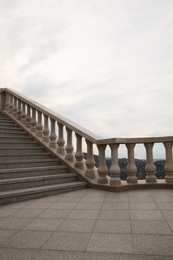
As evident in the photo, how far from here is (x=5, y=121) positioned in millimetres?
9859

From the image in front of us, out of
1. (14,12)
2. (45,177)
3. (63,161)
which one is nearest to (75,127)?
(63,161)

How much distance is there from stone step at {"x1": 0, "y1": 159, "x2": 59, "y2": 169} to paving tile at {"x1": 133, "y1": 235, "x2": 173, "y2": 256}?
13.3ft

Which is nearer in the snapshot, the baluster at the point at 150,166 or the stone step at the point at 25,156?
the baluster at the point at 150,166

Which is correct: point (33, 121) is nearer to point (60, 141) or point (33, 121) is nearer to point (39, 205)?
point (60, 141)

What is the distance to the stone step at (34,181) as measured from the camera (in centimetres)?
491

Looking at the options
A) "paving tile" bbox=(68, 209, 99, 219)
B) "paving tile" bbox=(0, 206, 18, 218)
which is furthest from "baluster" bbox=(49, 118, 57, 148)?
"paving tile" bbox=(68, 209, 99, 219)

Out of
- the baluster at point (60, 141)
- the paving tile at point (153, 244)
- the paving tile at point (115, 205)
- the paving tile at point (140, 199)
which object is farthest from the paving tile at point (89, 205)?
the baluster at point (60, 141)

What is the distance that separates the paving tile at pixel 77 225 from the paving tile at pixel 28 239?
0.27 metres

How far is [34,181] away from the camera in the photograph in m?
5.39

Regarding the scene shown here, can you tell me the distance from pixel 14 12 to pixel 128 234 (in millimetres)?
6722

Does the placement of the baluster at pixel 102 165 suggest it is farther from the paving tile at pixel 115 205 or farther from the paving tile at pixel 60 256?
the paving tile at pixel 60 256

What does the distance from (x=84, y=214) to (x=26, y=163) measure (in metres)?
3.11

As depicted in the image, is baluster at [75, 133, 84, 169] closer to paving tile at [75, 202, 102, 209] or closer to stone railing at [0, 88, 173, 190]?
stone railing at [0, 88, 173, 190]

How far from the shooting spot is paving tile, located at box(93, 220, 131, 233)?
114 inches
